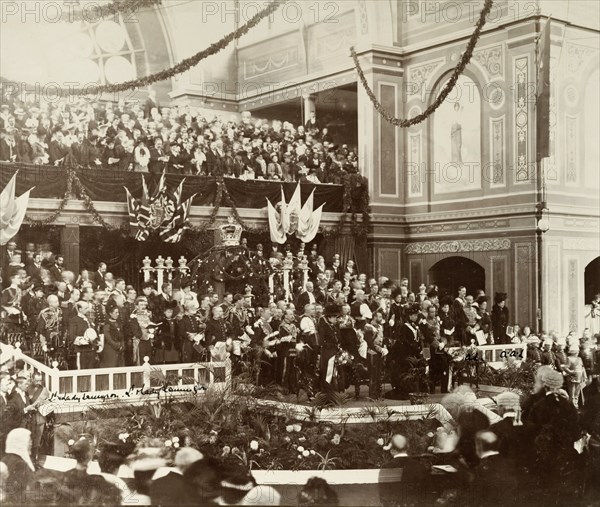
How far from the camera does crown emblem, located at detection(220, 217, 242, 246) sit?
15492 millimetres

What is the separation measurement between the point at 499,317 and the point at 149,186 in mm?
7190

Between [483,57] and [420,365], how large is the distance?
7.54 m

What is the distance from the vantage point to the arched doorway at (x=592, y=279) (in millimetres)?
15422

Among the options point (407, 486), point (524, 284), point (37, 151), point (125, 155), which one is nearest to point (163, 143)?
point (125, 155)

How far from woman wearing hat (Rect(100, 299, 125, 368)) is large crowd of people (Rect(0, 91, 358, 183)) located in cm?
364

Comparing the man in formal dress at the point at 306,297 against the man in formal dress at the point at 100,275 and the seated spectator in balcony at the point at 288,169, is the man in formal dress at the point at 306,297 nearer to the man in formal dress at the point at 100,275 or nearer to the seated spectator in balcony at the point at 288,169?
the seated spectator in balcony at the point at 288,169

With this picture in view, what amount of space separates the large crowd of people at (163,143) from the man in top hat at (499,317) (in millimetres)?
4296

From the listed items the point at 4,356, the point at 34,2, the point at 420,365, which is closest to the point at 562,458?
the point at 420,365

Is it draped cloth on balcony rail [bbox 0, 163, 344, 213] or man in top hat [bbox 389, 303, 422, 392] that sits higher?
draped cloth on balcony rail [bbox 0, 163, 344, 213]

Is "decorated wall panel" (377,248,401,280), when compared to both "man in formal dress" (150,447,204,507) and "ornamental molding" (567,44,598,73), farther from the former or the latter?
"man in formal dress" (150,447,204,507)

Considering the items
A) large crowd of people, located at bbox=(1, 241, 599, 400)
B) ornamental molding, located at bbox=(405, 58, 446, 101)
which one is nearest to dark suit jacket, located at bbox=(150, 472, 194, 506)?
large crowd of people, located at bbox=(1, 241, 599, 400)

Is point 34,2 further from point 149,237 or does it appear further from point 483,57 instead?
point 483,57

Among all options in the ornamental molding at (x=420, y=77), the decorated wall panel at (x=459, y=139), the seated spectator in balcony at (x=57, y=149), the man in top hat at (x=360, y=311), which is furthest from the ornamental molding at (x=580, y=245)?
the seated spectator in balcony at (x=57, y=149)

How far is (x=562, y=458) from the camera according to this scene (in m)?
8.30
